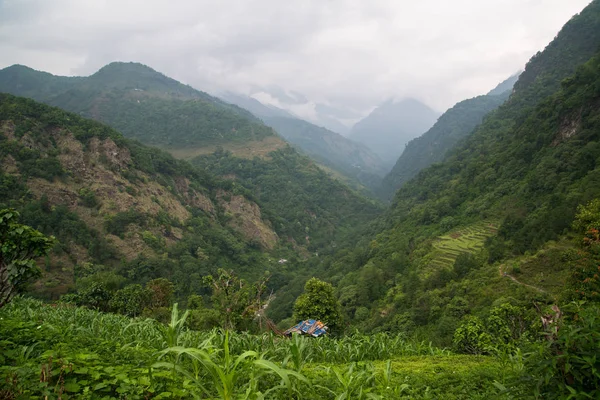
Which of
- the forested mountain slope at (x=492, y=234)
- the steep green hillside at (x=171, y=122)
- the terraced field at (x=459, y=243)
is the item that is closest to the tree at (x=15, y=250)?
the forested mountain slope at (x=492, y=234)

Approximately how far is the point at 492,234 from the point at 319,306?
2907cm

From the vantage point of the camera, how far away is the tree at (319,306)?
24.1 meters

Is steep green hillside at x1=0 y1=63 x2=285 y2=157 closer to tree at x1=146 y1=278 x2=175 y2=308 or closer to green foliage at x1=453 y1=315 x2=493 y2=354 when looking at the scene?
tree at x1=146 y1=278 x2=175 y2=308

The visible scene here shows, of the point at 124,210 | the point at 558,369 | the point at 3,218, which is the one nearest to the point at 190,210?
the point at 124,210

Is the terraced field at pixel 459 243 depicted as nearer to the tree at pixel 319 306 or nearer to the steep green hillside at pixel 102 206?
the tree at pixel 319 306

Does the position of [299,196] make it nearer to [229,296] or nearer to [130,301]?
[130,301]

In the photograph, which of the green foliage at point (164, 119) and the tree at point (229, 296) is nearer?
the tree at point (229, 296)

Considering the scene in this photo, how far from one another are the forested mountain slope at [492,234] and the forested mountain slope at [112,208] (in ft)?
83.3

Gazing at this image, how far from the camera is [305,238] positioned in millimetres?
102312

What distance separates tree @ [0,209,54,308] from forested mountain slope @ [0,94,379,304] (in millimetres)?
42644

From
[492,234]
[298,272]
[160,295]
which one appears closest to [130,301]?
[160,295]

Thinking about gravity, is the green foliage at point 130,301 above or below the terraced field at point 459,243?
below

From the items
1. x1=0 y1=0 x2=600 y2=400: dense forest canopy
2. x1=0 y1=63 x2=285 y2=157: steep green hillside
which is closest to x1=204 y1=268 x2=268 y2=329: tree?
x1=0 y1=0 x2=600 y2=400: dense forest canopy

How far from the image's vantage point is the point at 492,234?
40.8 metres
